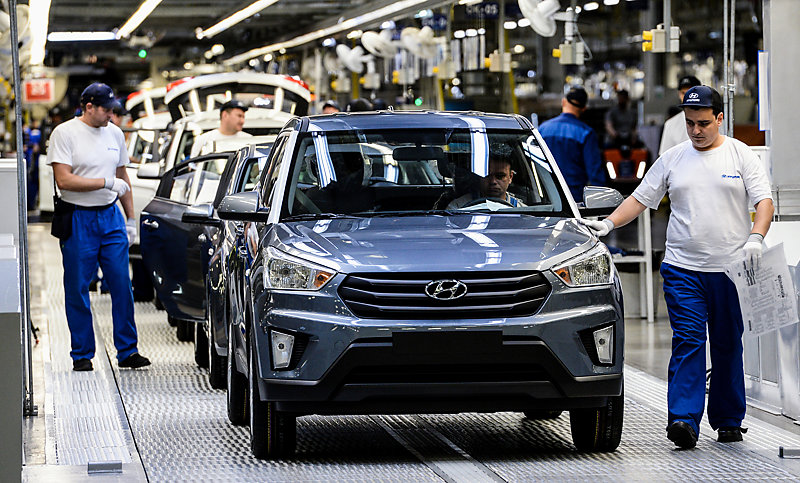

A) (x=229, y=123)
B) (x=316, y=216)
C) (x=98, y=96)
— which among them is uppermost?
(x=98, y=96)

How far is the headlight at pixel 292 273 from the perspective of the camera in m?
6.93

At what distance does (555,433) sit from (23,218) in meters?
3.27

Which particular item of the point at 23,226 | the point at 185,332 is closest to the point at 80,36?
the point at 185,332

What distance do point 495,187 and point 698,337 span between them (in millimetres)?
1280

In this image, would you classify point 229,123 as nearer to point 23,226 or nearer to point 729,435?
point 23,226

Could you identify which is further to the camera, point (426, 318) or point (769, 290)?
point (769, 290)

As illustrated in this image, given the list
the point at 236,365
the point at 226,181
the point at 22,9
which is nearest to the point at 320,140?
the point at 236,365

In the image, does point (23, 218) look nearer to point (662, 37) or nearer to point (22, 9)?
point (662, 37)

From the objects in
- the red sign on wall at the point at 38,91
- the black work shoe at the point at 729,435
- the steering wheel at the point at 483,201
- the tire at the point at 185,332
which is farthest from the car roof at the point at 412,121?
the red sign on wall at the point at 38,91

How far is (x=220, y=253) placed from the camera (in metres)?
9.44

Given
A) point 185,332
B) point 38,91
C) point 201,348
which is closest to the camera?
point 201,348

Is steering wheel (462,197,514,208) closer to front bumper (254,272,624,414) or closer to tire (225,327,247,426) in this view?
front bumper (254,272,624,414)

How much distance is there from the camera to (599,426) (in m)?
7.48

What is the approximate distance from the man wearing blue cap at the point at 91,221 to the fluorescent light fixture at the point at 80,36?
69.2 ft
